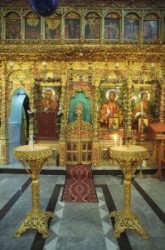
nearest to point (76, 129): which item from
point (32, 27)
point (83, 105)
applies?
point (83, 105)

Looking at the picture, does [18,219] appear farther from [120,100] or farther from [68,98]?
[120,100]

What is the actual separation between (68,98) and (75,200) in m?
4.24

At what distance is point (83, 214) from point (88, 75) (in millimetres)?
5409

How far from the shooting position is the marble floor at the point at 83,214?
375 cm

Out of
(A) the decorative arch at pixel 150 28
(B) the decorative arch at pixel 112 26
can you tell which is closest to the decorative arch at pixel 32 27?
(B) the decorative arch at pixel 112 26

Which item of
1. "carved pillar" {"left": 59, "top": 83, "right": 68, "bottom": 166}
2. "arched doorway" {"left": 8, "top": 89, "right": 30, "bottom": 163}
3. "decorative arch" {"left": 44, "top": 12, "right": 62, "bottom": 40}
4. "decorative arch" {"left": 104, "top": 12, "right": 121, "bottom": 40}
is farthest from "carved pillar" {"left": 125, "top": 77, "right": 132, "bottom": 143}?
"arched doorway" {"left": 8, "top": 89, "right": 30, "bottom": 163}

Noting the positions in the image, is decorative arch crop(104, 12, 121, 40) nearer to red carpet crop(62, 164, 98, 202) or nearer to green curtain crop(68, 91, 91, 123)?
green curtain crop(68, 91, 91, 123)

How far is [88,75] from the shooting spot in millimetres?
8742

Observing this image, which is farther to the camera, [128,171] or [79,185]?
[79,185]

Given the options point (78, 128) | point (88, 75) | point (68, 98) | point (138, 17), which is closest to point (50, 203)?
point (78, 128)

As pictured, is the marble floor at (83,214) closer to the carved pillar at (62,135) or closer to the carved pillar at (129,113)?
the carved pillar at (62,135)

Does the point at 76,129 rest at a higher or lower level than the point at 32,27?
lower

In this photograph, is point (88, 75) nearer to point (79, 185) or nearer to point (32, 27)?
point (32, 27)

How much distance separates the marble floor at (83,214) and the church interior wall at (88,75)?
1.72 m
